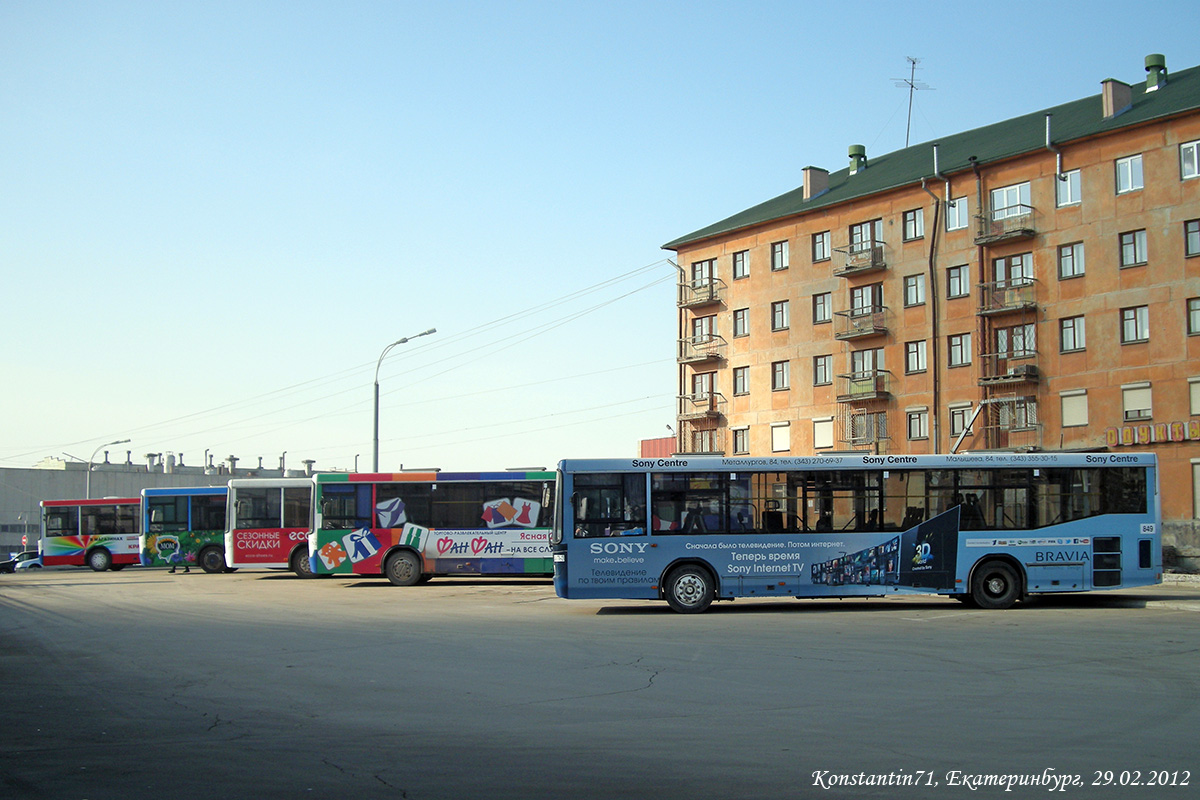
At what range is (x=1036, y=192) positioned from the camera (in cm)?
4225

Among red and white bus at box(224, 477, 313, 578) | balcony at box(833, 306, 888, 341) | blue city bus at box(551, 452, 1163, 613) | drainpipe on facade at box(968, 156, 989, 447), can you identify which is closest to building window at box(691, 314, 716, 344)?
balcony at box(833, 306, 888, 341)

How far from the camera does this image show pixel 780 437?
51.2 m

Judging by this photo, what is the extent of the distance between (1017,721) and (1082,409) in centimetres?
3458

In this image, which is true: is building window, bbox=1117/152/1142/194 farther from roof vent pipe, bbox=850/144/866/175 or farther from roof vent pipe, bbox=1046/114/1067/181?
roof vent pipe, bbox=850/144/866/175

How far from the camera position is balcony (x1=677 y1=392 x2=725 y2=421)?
54.1 metres

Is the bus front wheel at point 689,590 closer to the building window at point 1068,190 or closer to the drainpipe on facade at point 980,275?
the drainpipe on facade at point 980,275

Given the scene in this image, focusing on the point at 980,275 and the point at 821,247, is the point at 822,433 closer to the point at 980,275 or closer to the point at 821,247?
the point at 821,247

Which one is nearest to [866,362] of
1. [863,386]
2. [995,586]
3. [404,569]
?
[863,386]

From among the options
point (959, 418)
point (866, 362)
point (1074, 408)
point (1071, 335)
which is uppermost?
point (1071, 335)

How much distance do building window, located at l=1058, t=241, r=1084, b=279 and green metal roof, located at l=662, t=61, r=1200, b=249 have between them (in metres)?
4.03

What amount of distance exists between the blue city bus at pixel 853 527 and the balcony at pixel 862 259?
28.2 meters

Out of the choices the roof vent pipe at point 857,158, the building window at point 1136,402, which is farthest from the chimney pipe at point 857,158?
the building window at point 1136,402

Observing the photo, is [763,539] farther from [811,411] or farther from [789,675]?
[811,411]

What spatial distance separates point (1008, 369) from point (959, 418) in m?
2.89
